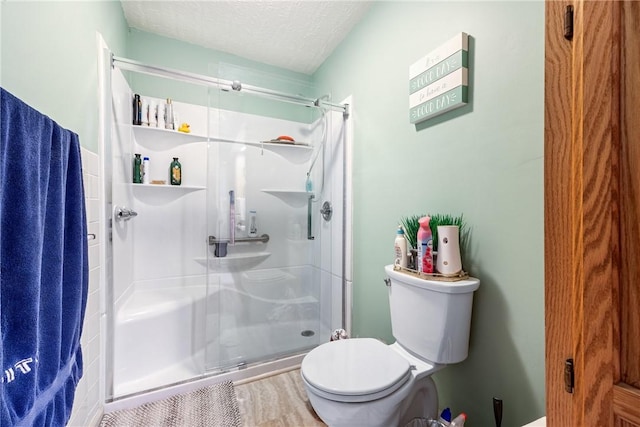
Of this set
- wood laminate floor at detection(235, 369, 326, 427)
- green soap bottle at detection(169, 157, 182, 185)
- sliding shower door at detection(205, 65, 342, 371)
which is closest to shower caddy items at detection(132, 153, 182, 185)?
green soap bottle at detection(169, 157, 182, 185)

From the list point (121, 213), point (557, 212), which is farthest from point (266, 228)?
point (557, 212)

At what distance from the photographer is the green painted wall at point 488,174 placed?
36.2 inches

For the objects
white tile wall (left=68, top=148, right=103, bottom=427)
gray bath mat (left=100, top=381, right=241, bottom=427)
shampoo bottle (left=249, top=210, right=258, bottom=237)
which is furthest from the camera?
shampoo bottle (left=249, top=210, right=258, bottom=237)

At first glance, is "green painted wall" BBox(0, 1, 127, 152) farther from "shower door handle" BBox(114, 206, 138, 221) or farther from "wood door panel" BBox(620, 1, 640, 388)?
"wood door panel" BBox(620, 1, 640, 388)

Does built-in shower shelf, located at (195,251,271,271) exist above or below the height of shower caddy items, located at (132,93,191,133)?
below

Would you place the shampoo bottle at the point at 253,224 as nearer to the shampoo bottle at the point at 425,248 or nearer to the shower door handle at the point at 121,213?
the shower door handle at the point at 121,213

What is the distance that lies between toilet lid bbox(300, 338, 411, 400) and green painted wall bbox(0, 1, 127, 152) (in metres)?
1.30

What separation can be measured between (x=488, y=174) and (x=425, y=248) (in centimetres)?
38

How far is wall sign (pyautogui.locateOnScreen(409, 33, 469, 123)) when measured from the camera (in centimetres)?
112

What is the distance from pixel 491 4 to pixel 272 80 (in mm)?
1274

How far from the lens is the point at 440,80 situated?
120 centimetres

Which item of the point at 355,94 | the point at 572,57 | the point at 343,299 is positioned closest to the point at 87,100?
the point at 355,94

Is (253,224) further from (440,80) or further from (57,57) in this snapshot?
(440,80)

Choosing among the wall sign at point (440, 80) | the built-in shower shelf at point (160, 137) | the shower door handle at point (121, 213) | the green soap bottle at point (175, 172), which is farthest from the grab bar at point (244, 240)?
the wall sign at point (440, 80)
